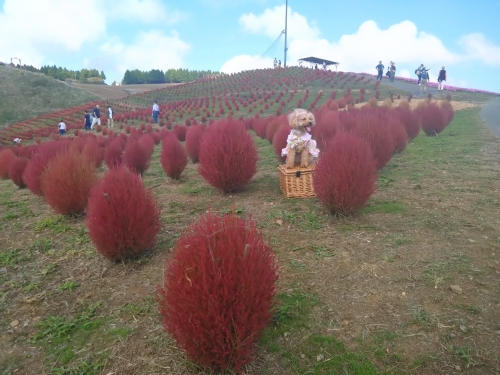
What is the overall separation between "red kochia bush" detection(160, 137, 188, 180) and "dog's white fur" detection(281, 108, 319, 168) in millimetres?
2751

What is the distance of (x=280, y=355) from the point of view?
8.07ft

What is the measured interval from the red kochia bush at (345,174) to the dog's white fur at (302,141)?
1.09m

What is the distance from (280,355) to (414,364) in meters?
0.89

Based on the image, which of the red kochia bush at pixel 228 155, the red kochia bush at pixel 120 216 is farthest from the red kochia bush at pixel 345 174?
the red kochia bush at pixel 120 216

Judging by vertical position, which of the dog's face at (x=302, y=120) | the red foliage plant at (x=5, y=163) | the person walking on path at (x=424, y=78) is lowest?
the red foliage plant at (x=5, y=163)

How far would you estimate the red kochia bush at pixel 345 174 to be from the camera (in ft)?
13.8

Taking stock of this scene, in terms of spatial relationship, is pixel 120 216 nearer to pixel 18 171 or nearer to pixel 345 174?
pixel 345 174

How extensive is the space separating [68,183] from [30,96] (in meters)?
40.9

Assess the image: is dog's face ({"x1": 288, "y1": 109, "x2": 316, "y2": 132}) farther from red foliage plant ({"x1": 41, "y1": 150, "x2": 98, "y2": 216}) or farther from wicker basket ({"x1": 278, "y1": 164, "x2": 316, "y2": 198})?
red foliage plant ({"x1": 41, "y1": 150, "x2": 98, "y2": 216})

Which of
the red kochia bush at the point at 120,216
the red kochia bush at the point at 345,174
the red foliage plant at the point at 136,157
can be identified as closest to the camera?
the red kochia bush at the point at 120,216

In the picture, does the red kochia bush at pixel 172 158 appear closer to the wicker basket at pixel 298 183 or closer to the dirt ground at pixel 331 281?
the dirt ground at pixel 331 281

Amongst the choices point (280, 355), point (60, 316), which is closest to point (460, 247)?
point (280, 355)

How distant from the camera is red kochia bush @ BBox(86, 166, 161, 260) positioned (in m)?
3.77

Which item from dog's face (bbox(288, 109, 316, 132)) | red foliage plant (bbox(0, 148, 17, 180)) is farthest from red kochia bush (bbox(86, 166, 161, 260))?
red foliage plant (bbox(0, 148, 17, 180))
